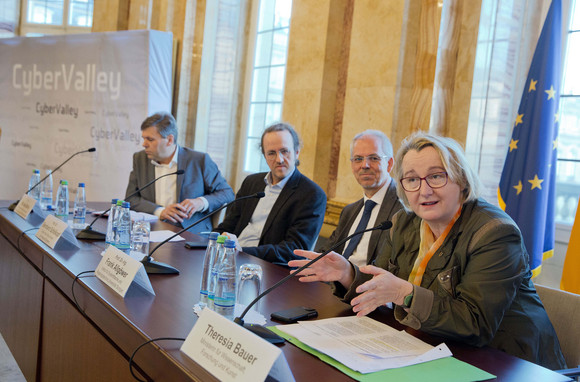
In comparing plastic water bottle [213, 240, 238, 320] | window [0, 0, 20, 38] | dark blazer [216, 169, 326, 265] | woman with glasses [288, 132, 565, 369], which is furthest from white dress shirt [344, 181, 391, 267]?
window [0, 0, 20, 38]

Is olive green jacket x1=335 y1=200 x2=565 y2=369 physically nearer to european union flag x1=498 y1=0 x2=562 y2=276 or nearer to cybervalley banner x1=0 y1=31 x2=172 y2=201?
european union flag x1=498 y1=0 x2=562 y2=276

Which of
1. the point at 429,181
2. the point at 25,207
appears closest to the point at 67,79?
the point at 25,207

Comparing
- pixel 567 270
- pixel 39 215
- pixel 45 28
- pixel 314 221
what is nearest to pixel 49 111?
pixel 45 28

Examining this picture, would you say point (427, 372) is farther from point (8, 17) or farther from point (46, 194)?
point (8, 17)

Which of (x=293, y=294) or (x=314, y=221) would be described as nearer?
(x=293, y=294)

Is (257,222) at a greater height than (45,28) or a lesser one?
lesser

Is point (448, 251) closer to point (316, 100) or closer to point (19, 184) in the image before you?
point (316, 100)

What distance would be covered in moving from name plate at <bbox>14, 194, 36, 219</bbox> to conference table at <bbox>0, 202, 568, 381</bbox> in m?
0.15

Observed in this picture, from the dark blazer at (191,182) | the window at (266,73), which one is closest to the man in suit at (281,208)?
the dark blazer at (191,182)

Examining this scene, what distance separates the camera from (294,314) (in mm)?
1519

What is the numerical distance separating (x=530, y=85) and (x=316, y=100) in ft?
5.24

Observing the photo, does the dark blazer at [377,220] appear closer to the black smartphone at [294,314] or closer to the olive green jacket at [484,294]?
the olive green jacket at [484,294]

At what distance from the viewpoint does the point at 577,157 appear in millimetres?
2938

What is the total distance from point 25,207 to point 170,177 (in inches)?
42.4
